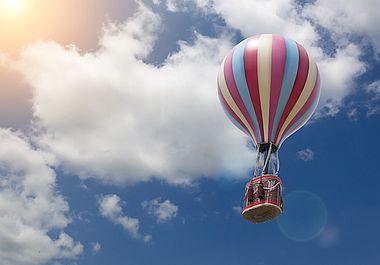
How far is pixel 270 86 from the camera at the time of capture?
27.7m

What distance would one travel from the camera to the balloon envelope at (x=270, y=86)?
2773 cm

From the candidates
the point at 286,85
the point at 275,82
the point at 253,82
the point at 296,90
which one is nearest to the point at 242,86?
the point at 253,82

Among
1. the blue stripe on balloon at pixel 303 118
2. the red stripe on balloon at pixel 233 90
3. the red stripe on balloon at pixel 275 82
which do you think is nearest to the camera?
the red stripe on balloon at pixel 275 82

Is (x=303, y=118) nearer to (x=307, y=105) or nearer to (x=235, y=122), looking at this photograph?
(x=307, y=105)

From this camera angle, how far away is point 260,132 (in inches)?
1096

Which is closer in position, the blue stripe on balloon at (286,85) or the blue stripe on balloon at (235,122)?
the blue stripe on balloon at (286,85)

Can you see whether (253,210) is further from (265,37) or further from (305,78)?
(265,37)

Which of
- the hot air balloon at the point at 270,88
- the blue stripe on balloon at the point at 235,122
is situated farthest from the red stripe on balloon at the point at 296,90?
the blue stripe on balloon at the point at 235,122

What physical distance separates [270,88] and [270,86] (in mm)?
111

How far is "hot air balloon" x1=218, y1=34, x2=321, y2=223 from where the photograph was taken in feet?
90.9

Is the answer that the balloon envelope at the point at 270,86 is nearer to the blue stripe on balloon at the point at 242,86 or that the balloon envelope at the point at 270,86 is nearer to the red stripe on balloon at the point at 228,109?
the blue stripe on balloon at the point at 242,86

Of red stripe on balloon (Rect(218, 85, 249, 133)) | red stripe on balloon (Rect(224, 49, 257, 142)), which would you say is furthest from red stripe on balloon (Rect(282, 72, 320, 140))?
red stripe on balloon (Rect(218, 85, 249, 133))

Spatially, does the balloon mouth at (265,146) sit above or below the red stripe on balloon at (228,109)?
below

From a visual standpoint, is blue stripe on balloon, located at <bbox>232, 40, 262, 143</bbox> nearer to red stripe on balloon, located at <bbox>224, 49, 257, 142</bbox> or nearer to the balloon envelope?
the balloon envelope
